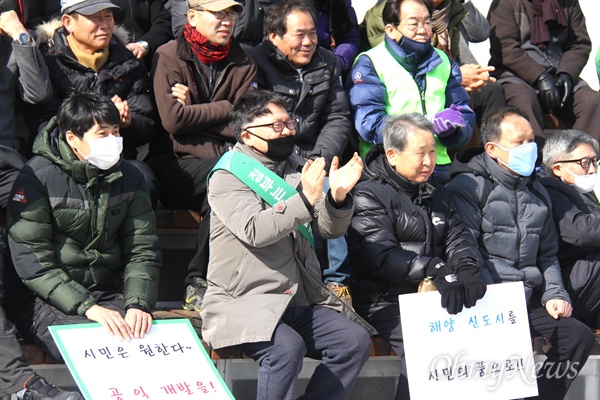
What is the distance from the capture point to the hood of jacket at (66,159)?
562 cm

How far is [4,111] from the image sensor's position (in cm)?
655

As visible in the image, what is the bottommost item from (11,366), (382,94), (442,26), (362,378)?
(362,378)

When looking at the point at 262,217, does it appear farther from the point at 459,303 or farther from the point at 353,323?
the point at 459,303

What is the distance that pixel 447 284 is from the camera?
5930 millimetres

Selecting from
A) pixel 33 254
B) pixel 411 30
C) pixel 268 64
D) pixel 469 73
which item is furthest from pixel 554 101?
pixel 33 254

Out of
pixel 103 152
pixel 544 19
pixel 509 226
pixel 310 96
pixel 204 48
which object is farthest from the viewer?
pixel 544 19

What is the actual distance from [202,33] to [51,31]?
0.97 metres

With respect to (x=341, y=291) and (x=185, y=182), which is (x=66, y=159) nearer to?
(x=185, y=182)

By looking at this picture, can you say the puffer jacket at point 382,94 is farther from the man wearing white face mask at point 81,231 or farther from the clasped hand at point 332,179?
the man wearing white face mask at point 81,231

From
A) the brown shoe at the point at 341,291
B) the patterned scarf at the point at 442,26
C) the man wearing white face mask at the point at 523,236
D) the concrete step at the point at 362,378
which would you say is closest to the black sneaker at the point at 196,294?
the concrete step at the point at 362,378

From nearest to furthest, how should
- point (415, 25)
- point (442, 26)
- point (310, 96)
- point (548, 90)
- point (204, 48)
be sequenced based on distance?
point (204, 48), point (310, 96), point (415, 25), point (442, 26), point (548, 90)

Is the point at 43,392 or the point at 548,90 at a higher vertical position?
the point at 548,90

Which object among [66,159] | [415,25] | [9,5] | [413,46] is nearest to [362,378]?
[413,46]

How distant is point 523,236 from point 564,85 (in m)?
2.24
